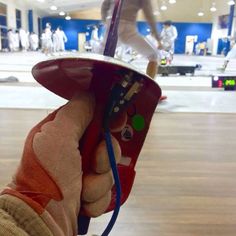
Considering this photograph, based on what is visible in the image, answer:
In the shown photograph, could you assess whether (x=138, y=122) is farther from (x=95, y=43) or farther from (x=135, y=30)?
(x=95, y=43)

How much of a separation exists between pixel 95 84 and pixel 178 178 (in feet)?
3.10

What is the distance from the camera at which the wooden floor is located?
3.35 feet

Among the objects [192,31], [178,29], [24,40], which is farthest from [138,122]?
[192,31]

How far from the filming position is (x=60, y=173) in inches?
17.0

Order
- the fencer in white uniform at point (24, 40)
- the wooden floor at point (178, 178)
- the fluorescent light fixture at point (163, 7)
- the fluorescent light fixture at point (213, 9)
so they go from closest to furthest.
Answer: the wooden floor at point (178, 178) → the fencer in white uniform at point (24, 40) → the fluorescent light fixture at point (163, 7) → the fluorescent light fixture at point (213, 9)

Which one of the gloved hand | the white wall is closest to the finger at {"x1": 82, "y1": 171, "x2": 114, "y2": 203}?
the gloved hand

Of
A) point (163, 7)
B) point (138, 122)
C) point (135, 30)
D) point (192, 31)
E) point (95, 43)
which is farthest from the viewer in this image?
point (192, 31)

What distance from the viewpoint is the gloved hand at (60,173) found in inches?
16.2

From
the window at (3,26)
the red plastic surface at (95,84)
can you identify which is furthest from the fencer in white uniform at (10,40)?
the red plastic surface at (95,84)

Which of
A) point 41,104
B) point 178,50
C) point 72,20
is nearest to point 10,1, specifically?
point 72,20

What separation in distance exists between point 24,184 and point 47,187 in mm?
29

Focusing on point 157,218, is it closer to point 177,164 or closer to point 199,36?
point 177,164

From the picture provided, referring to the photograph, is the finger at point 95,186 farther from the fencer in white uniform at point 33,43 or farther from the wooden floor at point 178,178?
the fencer in white uniform at point 33,43

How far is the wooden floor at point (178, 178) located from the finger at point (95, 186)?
0.51 metres
